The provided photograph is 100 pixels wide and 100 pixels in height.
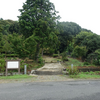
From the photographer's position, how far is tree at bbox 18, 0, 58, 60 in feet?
38.5

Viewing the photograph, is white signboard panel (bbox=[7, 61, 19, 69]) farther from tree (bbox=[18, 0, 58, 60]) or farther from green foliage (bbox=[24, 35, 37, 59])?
tree (bbox=[18, 0, 58, 60])

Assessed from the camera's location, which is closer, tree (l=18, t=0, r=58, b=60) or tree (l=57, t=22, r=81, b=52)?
tree (l=18, t=0, r=58, b=60)

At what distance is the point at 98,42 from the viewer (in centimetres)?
1461

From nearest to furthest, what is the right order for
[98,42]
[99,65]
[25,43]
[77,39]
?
[25,43] < [99,65] < [98,42] < [77,39]

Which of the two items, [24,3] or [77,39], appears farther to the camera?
[77,39]

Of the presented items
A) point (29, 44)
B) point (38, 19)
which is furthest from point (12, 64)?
point (38, 19)

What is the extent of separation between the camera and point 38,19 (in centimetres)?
1268

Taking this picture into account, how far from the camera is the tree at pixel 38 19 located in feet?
38.5

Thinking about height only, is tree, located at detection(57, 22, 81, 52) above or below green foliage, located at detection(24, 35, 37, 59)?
above

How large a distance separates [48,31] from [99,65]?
7143mm

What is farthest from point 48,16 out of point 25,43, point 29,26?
point 25,43

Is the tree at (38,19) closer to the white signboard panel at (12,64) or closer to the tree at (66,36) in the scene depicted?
the white signboard panel at (12,64)

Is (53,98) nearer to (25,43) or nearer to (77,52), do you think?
(25,43)

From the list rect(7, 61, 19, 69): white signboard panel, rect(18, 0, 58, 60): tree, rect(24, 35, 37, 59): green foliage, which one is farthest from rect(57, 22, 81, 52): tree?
rect(7, 61, 19, 69): white signboard panel
